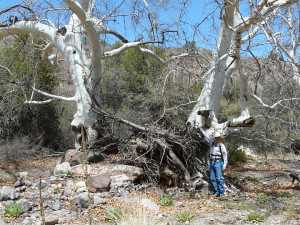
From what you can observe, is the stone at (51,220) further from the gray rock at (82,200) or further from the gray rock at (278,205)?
the gray rock at (278,205)

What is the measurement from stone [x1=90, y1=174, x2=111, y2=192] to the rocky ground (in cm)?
9

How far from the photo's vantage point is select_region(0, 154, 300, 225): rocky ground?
555 cm

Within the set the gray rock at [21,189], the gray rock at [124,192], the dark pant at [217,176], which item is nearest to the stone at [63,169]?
the gray rock at [21,189]

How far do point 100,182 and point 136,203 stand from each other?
1.29 metres

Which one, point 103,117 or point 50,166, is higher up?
point 103,117

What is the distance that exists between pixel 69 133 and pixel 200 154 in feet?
27.5

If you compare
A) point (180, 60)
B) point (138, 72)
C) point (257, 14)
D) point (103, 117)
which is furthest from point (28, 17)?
point (138, 72)

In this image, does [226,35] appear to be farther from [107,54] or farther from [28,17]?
[28,17]

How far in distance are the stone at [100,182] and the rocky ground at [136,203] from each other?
89 millimetres

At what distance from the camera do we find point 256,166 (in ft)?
45.4

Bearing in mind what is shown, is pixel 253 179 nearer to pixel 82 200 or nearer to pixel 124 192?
pixel 124 192

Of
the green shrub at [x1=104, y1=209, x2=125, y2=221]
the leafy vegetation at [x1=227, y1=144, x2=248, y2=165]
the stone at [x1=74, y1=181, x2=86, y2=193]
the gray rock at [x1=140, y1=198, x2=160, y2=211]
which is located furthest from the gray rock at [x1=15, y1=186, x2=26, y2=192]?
the leafy vegetation at [x1=227, y1=144, x2=248, y2=165]

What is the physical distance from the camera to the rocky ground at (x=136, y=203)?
18.2ft

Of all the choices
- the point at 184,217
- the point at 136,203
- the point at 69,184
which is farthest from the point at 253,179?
the point at 69,184
